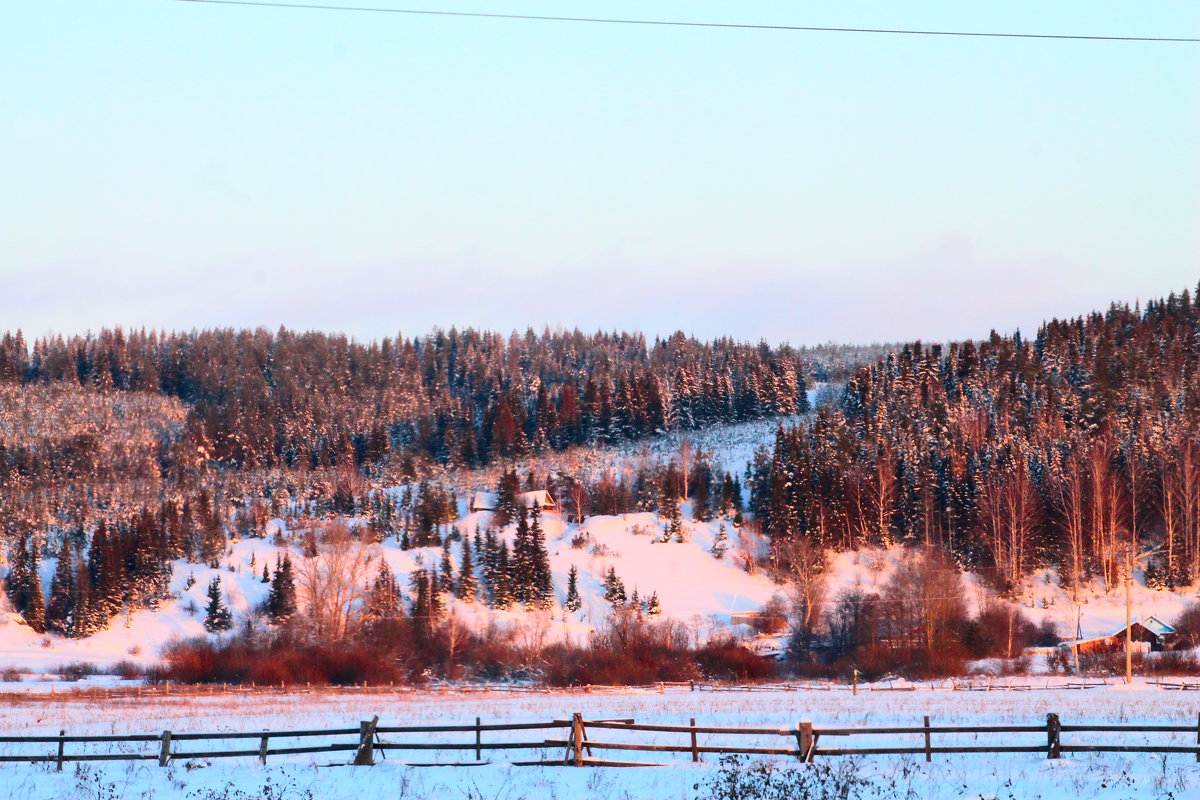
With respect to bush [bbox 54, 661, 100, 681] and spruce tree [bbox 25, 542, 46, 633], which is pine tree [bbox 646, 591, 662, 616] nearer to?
bush [bbox 54, 661, 100, 681]

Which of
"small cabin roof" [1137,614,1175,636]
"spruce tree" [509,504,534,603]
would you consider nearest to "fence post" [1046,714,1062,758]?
"small cabin roof" [1137,614,1175,636]

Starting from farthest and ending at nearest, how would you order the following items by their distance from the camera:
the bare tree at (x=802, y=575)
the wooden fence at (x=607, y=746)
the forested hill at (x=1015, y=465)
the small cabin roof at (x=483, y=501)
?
1. the small cabin roof at (x=483, y=501)
2. the forested hill at (x=1015, y=465)
3. the bare tree at (x=802, y=575)
4. the wooden fence at (x=607, y=746)

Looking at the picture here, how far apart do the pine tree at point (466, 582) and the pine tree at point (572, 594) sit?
742cm

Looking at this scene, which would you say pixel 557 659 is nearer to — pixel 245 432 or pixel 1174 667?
pixel 1174 667

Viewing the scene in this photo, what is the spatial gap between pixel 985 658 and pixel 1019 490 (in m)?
30.6

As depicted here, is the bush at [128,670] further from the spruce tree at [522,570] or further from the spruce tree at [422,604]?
the spruce tree at [522,570]

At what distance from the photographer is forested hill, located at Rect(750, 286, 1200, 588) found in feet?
310

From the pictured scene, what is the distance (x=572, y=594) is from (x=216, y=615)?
91.8ft

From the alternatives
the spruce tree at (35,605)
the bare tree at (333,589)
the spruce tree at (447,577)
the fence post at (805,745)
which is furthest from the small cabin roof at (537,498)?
the fence post at (805,745)

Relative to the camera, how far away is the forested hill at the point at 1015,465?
310ft

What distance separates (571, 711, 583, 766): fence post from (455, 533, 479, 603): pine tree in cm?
6829

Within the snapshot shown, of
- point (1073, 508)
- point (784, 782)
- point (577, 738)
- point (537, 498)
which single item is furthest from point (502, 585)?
point (784, 782)

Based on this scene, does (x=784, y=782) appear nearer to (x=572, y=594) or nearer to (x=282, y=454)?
(x=572, y=594)

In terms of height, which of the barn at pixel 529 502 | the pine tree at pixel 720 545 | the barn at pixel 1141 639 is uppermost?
the barn at pixel 529 502
